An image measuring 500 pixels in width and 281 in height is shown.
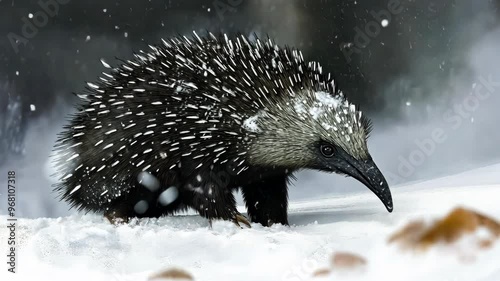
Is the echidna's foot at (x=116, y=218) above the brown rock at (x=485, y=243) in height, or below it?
above

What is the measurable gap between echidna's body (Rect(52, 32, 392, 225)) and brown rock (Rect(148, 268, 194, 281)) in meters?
0.65

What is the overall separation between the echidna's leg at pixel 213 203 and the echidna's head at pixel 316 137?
27 cm

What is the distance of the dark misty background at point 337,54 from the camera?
5.23 m

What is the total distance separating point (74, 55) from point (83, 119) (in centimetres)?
131

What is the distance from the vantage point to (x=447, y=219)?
10.8 feet

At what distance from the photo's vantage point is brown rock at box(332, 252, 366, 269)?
126 inches

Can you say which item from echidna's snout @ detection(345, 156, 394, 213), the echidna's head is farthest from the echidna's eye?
echidna's snout @ detection(345, 156, 394, 213)

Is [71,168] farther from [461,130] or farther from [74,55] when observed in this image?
[461,130]

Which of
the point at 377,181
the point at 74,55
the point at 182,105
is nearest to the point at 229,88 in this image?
the point at 182,105

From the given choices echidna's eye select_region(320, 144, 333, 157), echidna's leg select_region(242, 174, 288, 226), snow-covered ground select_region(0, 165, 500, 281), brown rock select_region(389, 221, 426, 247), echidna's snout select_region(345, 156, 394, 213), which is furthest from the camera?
echidna's leg select_region(242, 174, 288, 226)

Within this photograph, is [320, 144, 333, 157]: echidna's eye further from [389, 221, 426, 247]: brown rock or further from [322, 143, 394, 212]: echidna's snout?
[389, 221, 426, 247]: brown rock

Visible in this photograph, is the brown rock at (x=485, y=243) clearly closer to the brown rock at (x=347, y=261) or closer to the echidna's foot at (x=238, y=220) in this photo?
the brown rock at (x=347, y=261)

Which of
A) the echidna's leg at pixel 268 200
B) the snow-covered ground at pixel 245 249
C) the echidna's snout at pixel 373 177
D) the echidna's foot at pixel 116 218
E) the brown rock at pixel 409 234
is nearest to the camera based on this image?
the snow-covered ground at pixel 245 249

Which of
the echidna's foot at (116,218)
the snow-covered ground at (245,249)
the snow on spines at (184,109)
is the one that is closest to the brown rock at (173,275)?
the snow-covered ground at (245,249)
